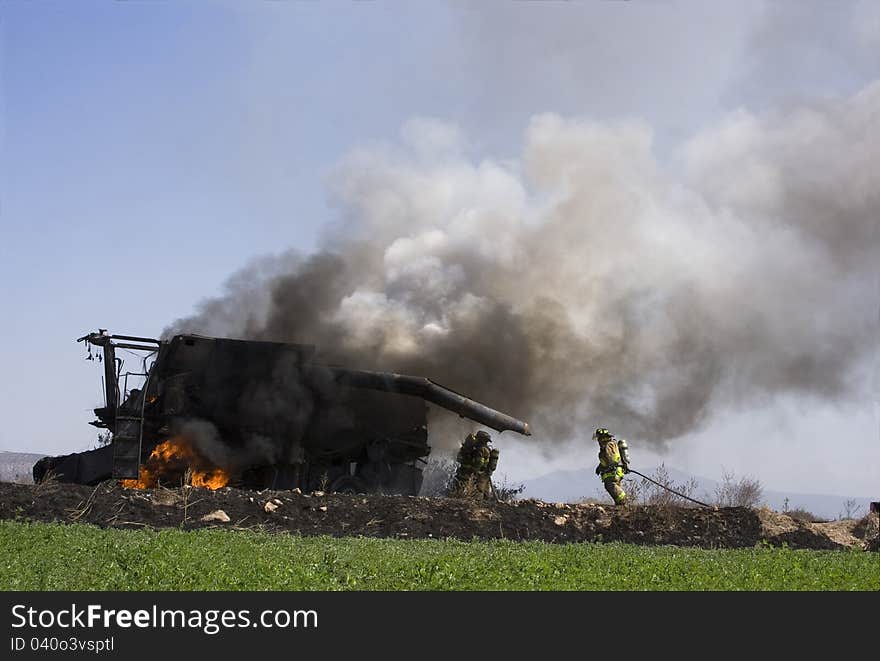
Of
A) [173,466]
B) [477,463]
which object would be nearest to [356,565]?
[173,466]

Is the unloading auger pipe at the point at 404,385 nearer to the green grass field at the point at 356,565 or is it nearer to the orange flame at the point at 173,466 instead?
the orange flame at the point at 173,466

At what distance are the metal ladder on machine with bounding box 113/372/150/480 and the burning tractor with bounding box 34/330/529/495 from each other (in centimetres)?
2

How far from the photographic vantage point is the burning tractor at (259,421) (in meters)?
21.7

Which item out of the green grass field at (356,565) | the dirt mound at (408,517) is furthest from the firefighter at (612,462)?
the green grass field at (356,565)

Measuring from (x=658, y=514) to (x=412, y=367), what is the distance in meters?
7.84

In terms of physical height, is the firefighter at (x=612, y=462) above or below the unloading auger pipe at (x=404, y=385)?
below

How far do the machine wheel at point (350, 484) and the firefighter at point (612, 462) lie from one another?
5236 mm

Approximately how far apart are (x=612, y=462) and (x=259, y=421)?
776cm

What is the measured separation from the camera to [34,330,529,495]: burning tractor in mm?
21719

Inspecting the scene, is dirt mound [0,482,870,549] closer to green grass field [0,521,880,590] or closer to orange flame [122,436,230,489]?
green grass field [0,521,880,590]
